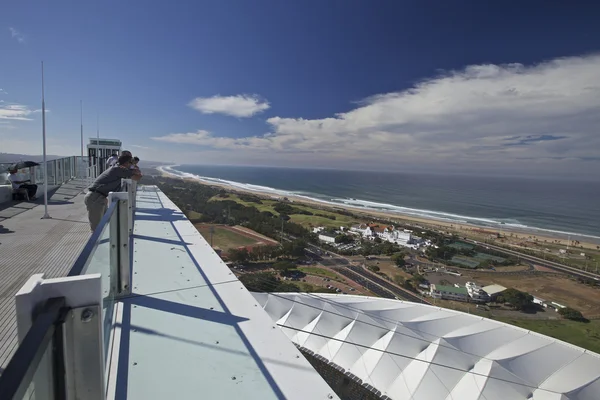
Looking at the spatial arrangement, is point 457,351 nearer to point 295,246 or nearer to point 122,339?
point 122,339

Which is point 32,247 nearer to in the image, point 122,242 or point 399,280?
point 122,242

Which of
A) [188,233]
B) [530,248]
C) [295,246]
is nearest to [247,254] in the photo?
[295,246]

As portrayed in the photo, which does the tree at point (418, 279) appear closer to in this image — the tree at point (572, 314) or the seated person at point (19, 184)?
the tree at point (572, 314)

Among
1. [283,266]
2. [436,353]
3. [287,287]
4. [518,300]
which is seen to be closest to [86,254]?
[436,353]

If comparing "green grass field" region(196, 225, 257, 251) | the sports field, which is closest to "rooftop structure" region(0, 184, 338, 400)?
the sports field

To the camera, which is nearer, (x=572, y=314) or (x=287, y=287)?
(x=572, y=314)

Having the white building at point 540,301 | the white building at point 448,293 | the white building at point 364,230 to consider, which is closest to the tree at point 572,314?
the white building at point 540,301
